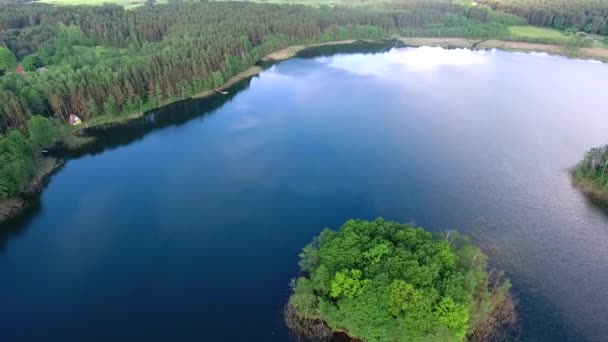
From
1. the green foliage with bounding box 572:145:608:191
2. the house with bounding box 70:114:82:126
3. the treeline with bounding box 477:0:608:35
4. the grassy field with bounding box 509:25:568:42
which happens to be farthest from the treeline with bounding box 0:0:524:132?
the green foliage with bounding box 572:145:608:191

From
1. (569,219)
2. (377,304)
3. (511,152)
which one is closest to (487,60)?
(511,152)

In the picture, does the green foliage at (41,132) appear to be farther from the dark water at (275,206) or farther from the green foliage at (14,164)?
the dark water at (275,206)

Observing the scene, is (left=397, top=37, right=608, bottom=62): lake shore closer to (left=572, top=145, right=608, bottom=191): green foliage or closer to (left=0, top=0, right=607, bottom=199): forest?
(left=0, top=0, right=607, bottom=199): forest

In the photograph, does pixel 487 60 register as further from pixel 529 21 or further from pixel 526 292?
pixel 526 292

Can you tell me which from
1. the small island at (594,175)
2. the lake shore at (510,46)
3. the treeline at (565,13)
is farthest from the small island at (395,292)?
the treeline at (565,13)

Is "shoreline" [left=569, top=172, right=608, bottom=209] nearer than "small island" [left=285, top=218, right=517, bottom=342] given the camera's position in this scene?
No
